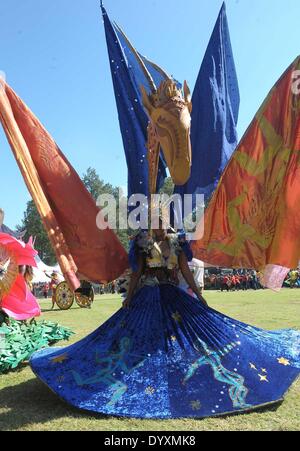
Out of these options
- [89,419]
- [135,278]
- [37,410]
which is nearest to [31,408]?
[37,410]

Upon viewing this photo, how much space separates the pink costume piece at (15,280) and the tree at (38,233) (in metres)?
39.4

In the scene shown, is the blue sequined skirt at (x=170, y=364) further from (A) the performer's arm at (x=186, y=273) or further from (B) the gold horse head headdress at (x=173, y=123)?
(B) the gold horse head headdress at (x=173, y=123)

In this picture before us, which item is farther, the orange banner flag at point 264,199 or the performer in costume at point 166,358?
the orange banner flag at point 264,199

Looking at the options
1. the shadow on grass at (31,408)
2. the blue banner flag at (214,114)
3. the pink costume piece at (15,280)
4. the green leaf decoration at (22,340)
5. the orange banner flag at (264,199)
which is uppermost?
the blue banner flag at (214,114)

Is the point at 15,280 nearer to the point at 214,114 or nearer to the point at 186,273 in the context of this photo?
the point at 186,273

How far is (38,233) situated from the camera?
156 ft

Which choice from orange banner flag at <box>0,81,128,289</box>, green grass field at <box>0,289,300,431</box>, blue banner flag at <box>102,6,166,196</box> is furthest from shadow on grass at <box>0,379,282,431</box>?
blue banner flag at <box>102,6,166,196</box>

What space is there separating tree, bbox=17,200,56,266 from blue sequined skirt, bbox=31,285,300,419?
4286 centimetres

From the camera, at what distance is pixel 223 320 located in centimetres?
409

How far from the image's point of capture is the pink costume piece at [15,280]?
21.9 feet

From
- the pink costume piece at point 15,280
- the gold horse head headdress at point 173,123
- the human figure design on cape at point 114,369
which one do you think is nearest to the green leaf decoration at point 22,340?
the pink costume piece at point 15,280

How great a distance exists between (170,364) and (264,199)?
5.75 ft

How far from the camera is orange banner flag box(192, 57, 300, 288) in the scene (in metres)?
3.75

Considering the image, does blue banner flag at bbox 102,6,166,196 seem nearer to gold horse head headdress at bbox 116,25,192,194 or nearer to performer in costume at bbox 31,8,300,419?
performer in costume at bbox 31,8,300,419
